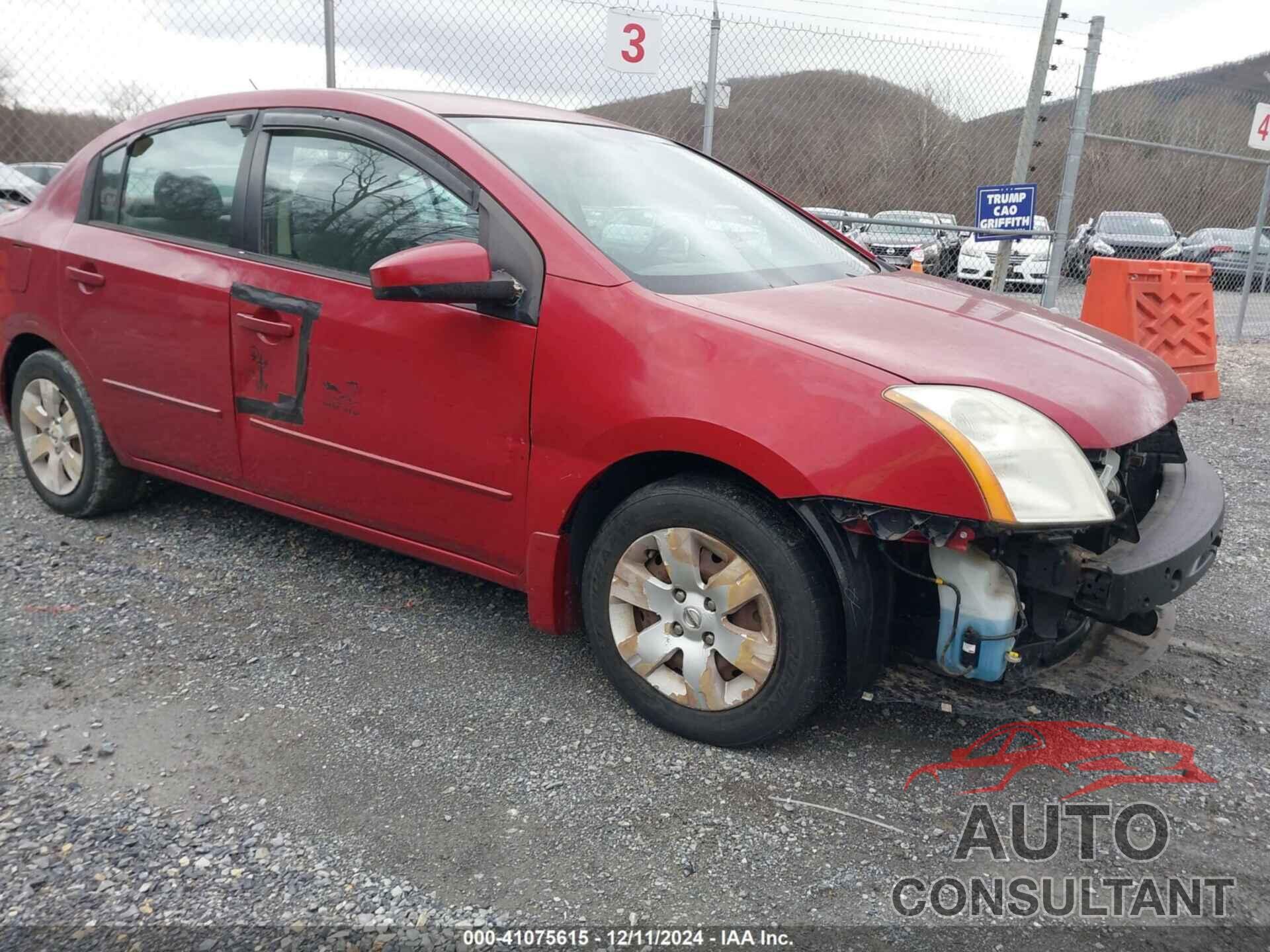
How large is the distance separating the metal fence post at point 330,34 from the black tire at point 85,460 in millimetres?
2927

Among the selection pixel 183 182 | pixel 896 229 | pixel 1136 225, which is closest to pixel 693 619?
pixel 183 182

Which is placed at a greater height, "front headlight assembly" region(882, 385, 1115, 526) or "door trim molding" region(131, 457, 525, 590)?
"front headlight assembly" region(882, 385, 1115, 526)

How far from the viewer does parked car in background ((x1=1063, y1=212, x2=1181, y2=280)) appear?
1666cm

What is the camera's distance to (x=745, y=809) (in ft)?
8.03

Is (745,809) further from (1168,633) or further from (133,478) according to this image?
(133,478)

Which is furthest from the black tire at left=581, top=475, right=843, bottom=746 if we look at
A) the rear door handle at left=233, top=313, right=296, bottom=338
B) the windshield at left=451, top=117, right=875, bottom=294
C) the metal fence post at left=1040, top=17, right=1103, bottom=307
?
the metal fence post at left=1040, top=17, right=1103, bottom=307

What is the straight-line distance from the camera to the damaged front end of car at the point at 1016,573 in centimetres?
232

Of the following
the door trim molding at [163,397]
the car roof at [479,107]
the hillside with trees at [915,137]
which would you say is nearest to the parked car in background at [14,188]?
the hillside with trees at [915,137]

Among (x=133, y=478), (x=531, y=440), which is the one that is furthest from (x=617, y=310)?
(x=133, y=478)

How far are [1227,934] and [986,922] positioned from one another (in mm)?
481

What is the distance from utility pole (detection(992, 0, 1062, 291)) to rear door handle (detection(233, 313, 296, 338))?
21.4 ft

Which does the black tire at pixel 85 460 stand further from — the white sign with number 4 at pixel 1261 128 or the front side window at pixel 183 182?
the white sign with number 4 at pixel 1261 128

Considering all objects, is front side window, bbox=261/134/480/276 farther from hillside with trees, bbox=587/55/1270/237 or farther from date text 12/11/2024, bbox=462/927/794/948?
hillside with trees, bbox=587/55/1270/237

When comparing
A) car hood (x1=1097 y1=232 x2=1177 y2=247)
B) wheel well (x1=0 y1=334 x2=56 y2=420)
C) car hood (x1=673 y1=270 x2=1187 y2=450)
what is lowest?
wheel well (x1=0 y1=334 x2=56 y2=420)
